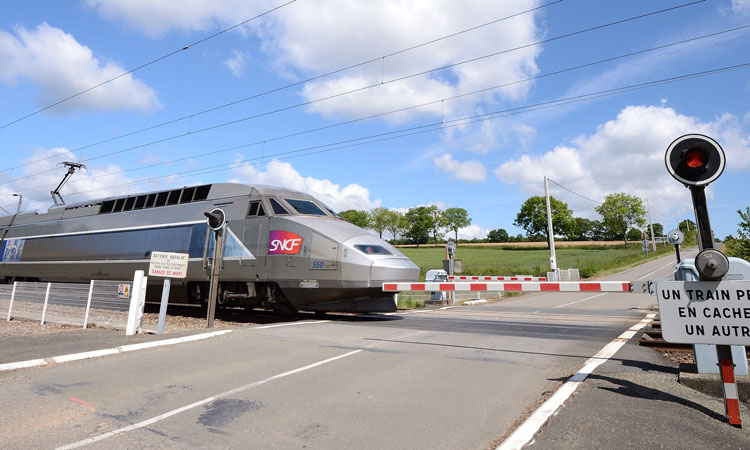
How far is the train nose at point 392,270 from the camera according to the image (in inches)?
381

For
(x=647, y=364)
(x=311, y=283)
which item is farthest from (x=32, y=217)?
(x=647, y=364)

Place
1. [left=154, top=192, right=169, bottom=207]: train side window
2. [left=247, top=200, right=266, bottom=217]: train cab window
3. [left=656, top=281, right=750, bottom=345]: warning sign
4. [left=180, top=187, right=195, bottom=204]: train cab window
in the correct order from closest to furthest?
[left=656, top=281, right=750, bottom=345]: warning sign < [left=247, top=200, right=266, bottom=217]: train cab window < [left=180, top=187, right=195, bottom=204]: train cab window < [left=154, top=192, right=169, bottom=207]: train side window

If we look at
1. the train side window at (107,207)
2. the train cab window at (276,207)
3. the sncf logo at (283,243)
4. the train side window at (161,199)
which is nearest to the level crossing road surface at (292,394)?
the sncf logo at (283,243)

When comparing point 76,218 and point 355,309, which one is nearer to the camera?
point 355,309

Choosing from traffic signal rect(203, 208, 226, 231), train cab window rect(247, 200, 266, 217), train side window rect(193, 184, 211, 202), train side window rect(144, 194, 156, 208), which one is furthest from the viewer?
train side window rect(144, 194, 156, 208)

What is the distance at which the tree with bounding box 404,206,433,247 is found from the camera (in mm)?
123375

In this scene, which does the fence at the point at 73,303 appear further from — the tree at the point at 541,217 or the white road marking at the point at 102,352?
the tree at the point at 541,217

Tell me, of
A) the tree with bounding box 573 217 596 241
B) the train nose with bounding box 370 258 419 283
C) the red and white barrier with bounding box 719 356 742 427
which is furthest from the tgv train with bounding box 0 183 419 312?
the tree with bounding box 573 217 596 241

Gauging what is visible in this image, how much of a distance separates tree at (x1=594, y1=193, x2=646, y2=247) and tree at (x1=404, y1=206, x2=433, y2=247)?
4568 cm

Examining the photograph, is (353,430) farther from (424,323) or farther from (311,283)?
(424,323)

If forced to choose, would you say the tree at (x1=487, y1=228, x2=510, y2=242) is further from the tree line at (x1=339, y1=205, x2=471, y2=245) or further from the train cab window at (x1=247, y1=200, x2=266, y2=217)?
the train cab window at (x1=247, y1=200, x2=266, y2=217)

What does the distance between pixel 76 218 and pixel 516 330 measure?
15.7 m

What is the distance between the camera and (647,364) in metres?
5.77

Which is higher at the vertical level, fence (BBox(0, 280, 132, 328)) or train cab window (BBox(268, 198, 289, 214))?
train cab window (BBox(268, 198, 289, 214))
